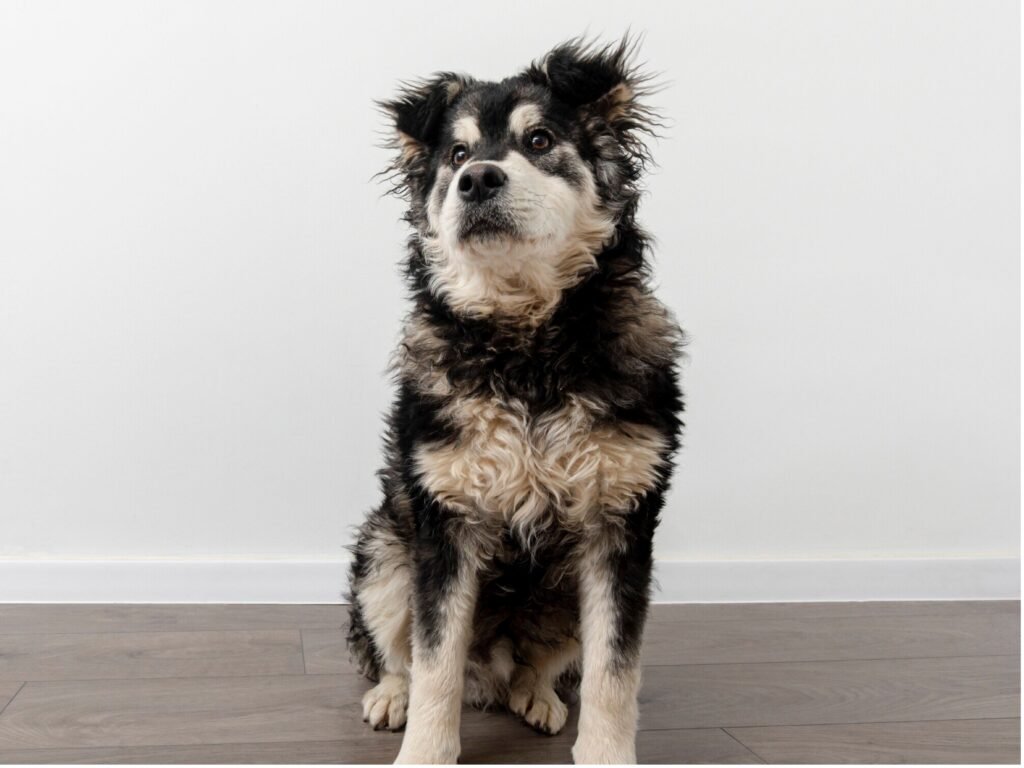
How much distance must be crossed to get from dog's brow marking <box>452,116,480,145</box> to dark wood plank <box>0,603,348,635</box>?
1524 millimetres

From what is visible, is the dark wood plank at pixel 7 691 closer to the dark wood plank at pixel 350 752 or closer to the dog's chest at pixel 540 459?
the dark wood plank at pixel 350 752

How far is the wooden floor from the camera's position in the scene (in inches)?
84.4

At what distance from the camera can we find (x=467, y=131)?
203cm

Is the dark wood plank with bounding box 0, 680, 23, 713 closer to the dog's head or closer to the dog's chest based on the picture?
the dog's chest

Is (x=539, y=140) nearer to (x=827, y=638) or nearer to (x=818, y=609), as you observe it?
(x=827, y=638)

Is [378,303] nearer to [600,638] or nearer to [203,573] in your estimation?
[203,573]

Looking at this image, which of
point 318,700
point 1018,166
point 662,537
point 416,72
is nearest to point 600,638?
point 318,700

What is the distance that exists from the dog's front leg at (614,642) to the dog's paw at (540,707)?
0.27 m

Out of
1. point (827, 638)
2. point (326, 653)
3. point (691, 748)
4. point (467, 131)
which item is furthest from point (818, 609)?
point (467, 131)

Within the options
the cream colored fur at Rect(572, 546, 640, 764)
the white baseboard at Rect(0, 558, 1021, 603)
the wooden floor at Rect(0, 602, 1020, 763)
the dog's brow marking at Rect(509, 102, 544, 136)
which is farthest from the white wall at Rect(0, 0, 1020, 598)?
the cream colored fur at Rect(572, 546, 640, 764)

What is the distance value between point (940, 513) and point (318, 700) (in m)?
2.08

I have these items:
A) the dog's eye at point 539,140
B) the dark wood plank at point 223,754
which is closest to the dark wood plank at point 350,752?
the dark wood plank at point 223,754

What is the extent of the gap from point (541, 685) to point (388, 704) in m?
0.33

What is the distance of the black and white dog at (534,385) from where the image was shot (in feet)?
6.36
